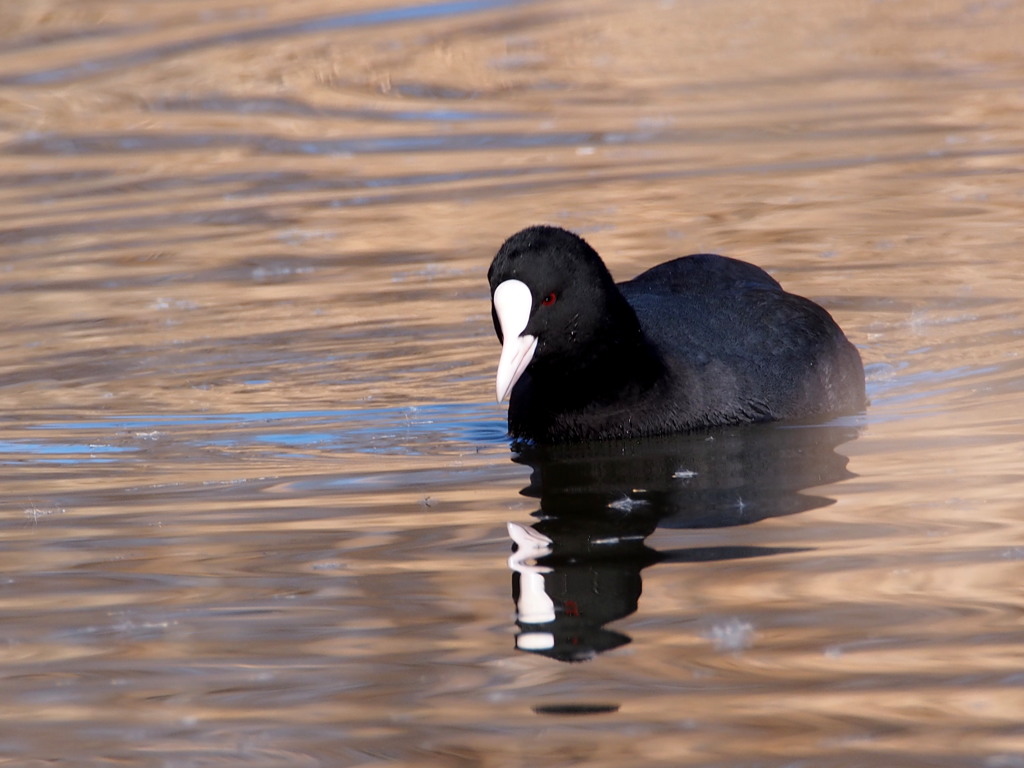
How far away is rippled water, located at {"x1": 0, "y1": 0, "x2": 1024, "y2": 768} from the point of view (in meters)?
3.48

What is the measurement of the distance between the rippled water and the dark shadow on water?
0.05 ft

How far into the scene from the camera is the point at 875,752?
3164 millimetres

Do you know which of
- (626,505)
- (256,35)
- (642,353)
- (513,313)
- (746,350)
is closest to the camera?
(626,505)

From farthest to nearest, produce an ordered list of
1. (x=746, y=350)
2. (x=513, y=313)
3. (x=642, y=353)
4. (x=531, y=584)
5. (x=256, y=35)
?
(x=256, y=35) → (x=746, y=350) → (x=642, y=353) → (x=513, y=313) → (x=531, y=584)

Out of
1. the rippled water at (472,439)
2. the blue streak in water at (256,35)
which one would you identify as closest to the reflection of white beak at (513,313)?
the rippled water at (472,439)

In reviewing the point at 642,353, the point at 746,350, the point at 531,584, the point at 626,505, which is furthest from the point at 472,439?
the point at 531,584

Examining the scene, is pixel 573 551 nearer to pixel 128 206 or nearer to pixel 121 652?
pixel 121 652

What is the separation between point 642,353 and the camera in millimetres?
5449

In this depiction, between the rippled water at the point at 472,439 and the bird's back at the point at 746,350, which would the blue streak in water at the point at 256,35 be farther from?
the bird's back at the point at 746,350

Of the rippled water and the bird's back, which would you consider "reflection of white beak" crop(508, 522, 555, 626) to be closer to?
the rippled water

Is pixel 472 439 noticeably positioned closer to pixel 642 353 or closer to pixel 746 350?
pixel 642 353

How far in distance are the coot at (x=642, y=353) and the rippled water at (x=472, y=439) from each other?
0.12 metres

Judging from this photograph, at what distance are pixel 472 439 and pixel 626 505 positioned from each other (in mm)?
1054

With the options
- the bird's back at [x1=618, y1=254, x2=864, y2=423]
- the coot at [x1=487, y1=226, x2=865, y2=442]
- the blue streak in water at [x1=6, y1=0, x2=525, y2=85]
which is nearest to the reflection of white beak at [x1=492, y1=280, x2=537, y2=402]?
the coot at [x1=487, y1=226, x2=865, y2=442]
